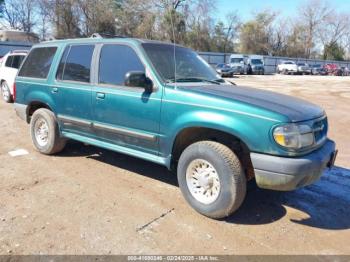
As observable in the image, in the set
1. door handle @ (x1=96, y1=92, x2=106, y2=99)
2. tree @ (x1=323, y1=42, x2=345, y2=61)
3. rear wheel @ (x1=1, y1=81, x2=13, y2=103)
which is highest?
tree @ (x1=323, y1=42, x2=345, y2=61)

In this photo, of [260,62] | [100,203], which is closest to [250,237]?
[100,203]

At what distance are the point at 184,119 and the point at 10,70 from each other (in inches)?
406

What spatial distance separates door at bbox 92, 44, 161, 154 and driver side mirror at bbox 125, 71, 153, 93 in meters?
0.09

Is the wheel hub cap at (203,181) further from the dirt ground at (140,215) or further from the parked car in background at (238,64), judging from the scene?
the parked car in background at (238,64)

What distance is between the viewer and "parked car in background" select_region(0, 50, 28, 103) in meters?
12.2

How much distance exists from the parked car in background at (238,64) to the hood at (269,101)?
34.4 meters

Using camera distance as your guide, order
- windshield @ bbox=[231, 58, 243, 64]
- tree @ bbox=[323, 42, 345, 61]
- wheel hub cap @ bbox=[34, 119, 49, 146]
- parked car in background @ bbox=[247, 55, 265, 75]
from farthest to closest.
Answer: tree @ bbox=[323, 42, 345, 61], parked car in background @ bbox=[247, 55, 265, 75], windshield @ bbox=[231, 58, 243, 64], wheel hub cap @ bbox=[34, 119, 49, 146]

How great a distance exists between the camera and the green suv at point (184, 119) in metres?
3.58

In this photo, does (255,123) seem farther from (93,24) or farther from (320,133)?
(93,24)

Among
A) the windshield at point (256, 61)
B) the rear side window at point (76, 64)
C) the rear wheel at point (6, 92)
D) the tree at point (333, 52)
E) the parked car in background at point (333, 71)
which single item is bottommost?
the rear wheel at point (6, 92)

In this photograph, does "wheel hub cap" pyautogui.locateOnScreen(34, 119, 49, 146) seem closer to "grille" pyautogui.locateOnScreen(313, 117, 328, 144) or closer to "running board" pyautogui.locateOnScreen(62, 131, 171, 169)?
"running board" pyautogui.locateOnScreen(62, 131, 171, 169)

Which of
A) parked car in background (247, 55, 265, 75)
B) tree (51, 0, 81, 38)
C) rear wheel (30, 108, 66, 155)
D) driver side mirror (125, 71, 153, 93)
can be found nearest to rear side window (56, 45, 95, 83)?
rear wheel (30, 108, 66, 155)

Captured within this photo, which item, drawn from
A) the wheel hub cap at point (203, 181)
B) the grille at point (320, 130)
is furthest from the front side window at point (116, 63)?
the grille at point (320, 130)

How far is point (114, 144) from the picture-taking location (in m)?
4.93
